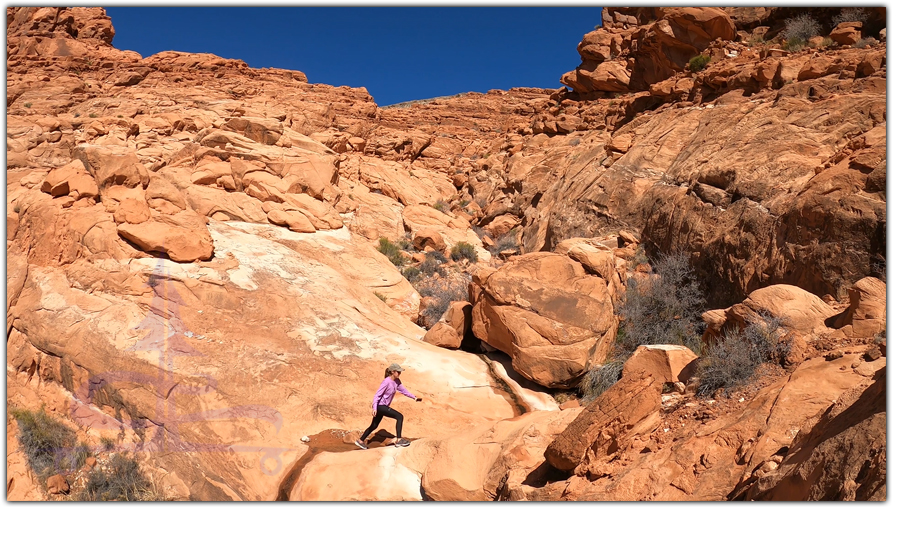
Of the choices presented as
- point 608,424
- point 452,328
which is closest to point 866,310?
point 608,424

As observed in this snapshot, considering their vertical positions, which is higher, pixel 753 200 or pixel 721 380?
pixel 753 200

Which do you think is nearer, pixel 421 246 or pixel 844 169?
pixel 844 169

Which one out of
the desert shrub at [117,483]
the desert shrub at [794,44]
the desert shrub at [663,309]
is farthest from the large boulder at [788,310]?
the desert shrub at [794,44]

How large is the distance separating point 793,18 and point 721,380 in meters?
13.7

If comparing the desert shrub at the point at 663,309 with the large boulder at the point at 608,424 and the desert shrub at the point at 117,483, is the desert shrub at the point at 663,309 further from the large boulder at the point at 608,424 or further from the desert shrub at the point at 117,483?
the desert shrub at the point at 117,483

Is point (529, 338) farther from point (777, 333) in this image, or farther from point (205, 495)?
point (205, 495)

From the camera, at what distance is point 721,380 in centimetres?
647

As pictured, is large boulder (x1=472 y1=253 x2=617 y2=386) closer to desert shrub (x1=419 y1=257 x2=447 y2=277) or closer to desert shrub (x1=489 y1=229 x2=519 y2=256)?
desert shrub (x1=419 y1=257 x2=447 y2=277)

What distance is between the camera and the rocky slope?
5.59 metres

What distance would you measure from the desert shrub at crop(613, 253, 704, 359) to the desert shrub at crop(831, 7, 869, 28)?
7.19m

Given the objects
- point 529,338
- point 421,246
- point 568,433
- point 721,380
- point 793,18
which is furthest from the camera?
point 421,246

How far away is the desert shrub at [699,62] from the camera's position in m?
16.7

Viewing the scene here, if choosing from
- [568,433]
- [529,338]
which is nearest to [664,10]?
[529,338]

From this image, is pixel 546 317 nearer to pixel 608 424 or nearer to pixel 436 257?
pixel 608 424
